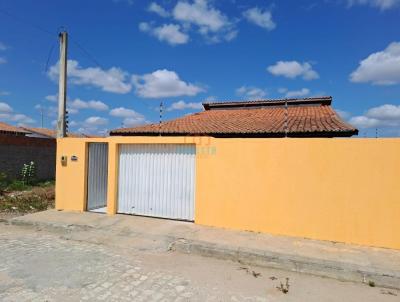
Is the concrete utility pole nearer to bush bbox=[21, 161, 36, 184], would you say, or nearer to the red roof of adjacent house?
the red roof of adjacent house

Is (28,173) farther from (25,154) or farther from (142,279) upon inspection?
(142,279)

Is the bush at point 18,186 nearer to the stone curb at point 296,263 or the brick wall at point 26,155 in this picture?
the brick wall at point 26,155

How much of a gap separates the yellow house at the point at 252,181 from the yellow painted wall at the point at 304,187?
0.02m

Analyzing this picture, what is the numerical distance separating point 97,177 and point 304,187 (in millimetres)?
5934

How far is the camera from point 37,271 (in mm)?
5211

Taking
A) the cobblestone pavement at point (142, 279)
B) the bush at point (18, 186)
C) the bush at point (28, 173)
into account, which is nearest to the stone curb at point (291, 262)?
the cobblestone pavement at point (142, 279)

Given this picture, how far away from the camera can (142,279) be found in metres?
5.03

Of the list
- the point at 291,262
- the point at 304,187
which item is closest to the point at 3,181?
the point at 304,187

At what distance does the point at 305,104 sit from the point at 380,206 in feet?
34.7

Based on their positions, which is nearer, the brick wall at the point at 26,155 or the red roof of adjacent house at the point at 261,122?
the red roof of adjacent house at the point at 261,122

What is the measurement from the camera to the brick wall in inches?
617

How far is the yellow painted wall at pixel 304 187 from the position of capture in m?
6.59

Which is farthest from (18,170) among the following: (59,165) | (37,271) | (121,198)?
(37,271)

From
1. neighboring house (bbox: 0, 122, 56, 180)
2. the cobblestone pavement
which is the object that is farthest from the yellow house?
neighboring house (bbox: 0, 122, 56, 180)
